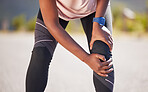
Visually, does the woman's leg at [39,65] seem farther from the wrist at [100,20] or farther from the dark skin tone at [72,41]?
the wrist at [100,20]

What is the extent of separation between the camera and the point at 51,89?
1.89 metres

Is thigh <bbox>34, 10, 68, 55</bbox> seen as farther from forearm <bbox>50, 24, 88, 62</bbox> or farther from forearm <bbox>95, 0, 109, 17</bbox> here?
forearm <bbox>95, 0, 109, 17</bbox>

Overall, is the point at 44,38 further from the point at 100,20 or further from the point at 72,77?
the point at 72,77

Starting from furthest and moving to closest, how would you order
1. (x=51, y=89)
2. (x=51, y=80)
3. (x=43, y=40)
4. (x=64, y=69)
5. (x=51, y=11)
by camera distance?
(x=64, y=69) < (x=51, y=80) < (x=51, y=89) < (x=43, y=40) < (x=51, y=11)

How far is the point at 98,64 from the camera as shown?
81 cm

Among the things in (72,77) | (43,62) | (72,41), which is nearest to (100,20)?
(72,41)

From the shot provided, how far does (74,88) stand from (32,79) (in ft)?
3.42

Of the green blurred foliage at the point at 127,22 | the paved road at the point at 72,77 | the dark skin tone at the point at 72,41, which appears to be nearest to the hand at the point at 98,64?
the dark skin tone at the point at 72,41

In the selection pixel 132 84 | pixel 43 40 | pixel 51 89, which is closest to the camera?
pixel 43 40

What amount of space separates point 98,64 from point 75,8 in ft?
1.06

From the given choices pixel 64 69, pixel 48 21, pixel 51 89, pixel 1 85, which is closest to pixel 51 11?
pixel 48 21

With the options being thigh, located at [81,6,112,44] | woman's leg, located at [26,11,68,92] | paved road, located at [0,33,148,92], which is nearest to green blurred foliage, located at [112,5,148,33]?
paved road, located at [0,33,148,92]

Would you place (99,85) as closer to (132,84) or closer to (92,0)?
(92,0)

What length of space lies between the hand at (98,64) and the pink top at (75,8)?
266 millimetres
